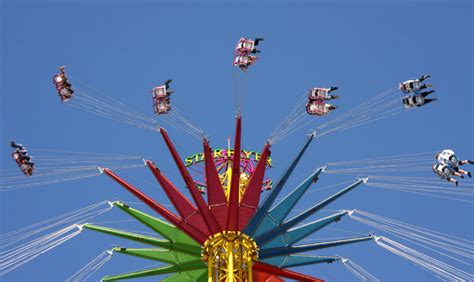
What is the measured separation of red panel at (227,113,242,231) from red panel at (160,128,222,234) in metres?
0.66

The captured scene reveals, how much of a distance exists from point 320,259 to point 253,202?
18.1ft

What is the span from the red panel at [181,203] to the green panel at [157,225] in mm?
1145

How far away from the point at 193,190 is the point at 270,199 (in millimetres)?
3234

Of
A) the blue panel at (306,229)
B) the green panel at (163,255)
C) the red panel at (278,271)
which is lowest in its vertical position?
the red panel at (278,271)

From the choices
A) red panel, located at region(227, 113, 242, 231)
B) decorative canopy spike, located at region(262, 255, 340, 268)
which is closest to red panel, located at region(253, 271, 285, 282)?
decorative canopy spike, located at region(262, 255, 340, 268)

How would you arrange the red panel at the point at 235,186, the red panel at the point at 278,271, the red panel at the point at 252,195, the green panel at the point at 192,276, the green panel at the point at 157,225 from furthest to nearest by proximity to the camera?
the green panel at the point at 192,276 → the red panel at the point at 278,271 → the green panel at the point at 157,225 → the red panel at the point at 252,195 → the red panel at the point at 235,186

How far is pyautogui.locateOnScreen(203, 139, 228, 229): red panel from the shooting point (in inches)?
1373

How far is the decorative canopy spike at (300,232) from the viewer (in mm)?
37656

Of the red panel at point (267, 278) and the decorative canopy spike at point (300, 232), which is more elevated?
the decorative canopy spike at point (300, 232)

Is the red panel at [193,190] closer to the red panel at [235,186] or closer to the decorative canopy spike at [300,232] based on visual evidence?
the red panel at [235,186]

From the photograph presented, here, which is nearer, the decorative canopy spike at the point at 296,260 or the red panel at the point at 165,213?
the red panel at the point at 165,213

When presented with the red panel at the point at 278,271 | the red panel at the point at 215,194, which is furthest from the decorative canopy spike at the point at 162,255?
the red panel at the point at 278,271

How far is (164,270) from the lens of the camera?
37188 millimetres

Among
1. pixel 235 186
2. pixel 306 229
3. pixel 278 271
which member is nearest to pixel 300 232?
pixel 306 229
